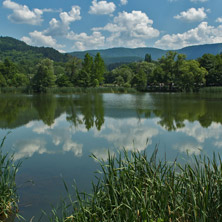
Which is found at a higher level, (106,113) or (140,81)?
(140,81)

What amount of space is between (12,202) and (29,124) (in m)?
9.33

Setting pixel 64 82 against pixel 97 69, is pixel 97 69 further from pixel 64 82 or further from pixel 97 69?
pixel 64 82

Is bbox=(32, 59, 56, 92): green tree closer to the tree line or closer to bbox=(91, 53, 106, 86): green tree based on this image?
the tree line

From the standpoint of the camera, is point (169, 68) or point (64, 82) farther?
point (64, 82)

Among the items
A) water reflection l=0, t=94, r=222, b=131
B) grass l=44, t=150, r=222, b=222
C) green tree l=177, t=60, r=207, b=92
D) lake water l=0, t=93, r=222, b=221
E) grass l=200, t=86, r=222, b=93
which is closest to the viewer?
grass l=44, t=150, r=222, b=222

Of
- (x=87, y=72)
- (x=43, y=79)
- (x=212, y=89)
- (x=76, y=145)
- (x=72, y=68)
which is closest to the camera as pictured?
(x=76, y=145)

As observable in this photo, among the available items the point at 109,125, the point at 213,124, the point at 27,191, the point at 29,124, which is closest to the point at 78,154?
the point at 27,191

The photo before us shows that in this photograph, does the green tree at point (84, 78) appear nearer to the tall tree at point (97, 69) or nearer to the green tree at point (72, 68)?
the tall tree at point (97, 69)

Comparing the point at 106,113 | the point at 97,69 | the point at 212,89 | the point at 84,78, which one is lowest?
the point at 106,113

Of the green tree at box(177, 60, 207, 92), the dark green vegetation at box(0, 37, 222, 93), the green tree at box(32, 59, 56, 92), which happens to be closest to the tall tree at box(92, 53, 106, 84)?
the dark green vegetation at box(0, 37, 222, 93)

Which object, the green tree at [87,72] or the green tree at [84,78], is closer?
the green tree at [84,78]

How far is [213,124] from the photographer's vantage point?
12.9m

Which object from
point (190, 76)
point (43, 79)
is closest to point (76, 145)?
point (190, 76)

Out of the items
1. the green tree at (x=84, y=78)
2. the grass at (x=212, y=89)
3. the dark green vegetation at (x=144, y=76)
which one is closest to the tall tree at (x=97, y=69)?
the dark green vegetation at (x=144, y=76)
